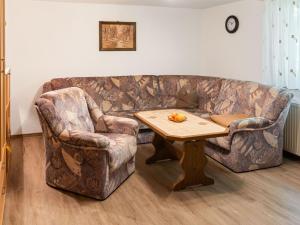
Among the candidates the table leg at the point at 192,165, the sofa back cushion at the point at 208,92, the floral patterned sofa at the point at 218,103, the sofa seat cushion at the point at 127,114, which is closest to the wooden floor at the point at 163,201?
the table leg at the point at 192,165

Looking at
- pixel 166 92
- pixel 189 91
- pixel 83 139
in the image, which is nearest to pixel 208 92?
pixel 189 91

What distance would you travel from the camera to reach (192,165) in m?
3.16

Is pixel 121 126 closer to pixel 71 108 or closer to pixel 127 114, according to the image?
pixel 71 108

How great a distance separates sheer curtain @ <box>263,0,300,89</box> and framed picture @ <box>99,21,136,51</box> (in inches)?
84.9

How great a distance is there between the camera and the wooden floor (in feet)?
8.46

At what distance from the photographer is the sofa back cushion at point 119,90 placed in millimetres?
4730

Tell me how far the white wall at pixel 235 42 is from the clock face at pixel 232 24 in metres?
0.06

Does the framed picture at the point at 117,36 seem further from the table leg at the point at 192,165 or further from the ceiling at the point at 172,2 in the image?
the table leg at the point at 192,165

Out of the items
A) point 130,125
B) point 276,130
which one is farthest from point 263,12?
point 130,125

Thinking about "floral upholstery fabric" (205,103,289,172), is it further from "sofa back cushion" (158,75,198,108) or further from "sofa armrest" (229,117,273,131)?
"sofa back cushion" (158,75,198,108)

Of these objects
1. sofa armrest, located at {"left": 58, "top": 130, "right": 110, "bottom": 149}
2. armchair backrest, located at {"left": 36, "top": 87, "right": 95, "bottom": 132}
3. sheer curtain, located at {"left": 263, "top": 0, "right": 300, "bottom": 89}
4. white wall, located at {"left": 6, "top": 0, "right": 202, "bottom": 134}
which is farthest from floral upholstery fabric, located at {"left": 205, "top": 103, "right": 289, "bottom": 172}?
white wall, located at {"left": 6, "top": 0, "right": 202, "bottom": 134}

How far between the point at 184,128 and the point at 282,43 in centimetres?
200

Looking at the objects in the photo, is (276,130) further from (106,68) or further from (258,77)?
(106,68)

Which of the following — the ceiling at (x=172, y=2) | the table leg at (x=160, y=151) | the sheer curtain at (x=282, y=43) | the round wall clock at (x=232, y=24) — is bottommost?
the table leg at (x=160, y=151)
